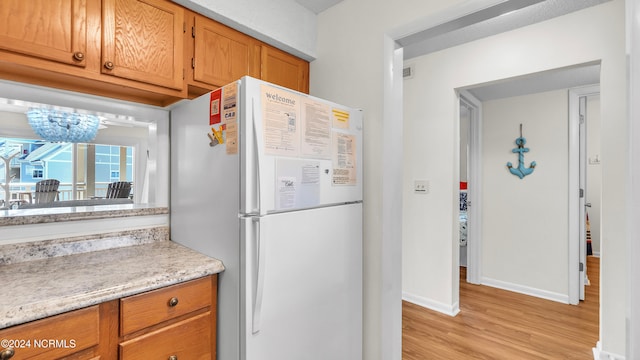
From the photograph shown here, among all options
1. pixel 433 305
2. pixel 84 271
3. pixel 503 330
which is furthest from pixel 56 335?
pixel 503 330

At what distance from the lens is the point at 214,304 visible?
130 cm

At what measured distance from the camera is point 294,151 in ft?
4.40

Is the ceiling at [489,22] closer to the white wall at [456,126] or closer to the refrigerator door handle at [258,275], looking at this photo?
the white wall at [456,126]

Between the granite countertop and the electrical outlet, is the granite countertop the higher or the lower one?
the lower one

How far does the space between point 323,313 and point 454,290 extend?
1863 mm

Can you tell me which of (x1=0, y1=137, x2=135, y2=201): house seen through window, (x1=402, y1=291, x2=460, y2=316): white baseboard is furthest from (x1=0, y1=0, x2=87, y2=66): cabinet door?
(x1=402, y1=291, x2=460, y2=316): white baseboard

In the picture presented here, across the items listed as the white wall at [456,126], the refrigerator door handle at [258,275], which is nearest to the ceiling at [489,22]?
the white wall at [456,126]

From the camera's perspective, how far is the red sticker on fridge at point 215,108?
1.31 m

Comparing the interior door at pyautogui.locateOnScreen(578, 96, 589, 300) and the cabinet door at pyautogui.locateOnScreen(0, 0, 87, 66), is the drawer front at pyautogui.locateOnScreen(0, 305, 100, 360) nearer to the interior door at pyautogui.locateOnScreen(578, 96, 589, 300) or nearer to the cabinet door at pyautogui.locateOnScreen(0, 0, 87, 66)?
the cabinet door at pyautogui.locateOnScreen(0, 0, 87, 66)

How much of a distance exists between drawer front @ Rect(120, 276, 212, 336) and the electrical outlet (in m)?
2.28

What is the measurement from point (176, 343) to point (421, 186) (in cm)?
247

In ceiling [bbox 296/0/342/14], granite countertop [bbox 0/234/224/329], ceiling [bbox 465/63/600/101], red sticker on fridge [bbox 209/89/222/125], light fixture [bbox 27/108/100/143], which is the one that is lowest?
granite countertop [bbox 0/234/224/329]

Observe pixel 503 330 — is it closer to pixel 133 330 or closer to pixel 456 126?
pixel 456 126

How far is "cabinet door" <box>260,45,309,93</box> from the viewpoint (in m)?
1.89
